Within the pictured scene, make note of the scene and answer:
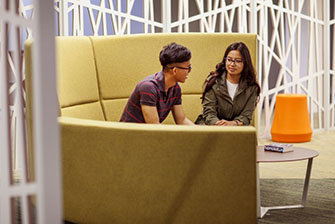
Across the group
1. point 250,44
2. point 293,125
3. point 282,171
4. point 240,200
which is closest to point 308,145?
point 293,125

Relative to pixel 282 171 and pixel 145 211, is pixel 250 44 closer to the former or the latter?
pixel 282 171

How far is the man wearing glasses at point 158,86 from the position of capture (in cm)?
361

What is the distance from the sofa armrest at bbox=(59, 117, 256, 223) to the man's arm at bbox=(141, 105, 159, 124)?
0.74m

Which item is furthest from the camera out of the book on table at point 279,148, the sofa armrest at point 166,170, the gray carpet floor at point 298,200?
the book on table at point 279,148

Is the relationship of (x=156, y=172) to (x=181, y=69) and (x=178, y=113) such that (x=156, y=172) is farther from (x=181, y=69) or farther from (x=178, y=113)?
(x=178, y=113)

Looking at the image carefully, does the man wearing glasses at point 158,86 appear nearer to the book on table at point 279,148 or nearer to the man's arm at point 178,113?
the man's arm at point 178,113

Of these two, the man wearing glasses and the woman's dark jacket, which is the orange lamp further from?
the man wearing glasses

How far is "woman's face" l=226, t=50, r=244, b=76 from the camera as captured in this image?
4.16 m

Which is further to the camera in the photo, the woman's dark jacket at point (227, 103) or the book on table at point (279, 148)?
the woman's dark jacket at point (227, 103)

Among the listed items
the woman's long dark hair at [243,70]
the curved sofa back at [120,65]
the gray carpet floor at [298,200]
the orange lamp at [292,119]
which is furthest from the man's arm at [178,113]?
the orange lamp at [292,119]

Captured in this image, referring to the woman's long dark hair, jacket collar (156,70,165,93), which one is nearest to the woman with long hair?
the woman's long dark hair

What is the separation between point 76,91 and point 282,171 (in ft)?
6.43

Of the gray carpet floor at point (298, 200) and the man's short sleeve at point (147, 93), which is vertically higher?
the man's short sleeve at point (147, 93)

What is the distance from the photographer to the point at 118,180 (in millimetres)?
2811
